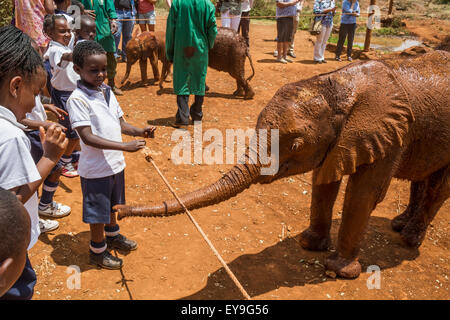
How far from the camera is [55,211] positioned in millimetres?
4863

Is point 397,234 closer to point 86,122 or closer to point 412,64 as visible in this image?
point 412,64

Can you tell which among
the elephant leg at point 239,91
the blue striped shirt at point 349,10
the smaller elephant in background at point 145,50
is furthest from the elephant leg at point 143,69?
the blue striped shirt at point 349,10

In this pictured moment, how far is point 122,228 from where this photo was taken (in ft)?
16.0

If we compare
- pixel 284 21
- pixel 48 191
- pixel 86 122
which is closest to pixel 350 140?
pixel 86 122

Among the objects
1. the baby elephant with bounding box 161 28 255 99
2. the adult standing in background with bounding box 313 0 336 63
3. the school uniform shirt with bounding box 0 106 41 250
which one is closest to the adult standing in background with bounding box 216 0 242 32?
the baby elephant with bounding box 161 28 255 99

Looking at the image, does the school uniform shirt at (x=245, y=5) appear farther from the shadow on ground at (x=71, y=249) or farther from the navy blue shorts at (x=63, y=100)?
the shadow on ground at (x=71, y=249)

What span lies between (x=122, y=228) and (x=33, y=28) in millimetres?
4125

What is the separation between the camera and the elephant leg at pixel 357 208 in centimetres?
377

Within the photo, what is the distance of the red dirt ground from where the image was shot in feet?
13.1

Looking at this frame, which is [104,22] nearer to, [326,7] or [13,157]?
[13,157]

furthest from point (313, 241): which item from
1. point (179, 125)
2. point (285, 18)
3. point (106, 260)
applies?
point (285, 18)

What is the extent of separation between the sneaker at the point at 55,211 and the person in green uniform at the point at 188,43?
3355 millimetres

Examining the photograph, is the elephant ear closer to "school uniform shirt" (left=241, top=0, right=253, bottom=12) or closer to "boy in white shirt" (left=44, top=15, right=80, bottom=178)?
"boy in white shirt" (left=44, top=15, right=80, bottom=178)

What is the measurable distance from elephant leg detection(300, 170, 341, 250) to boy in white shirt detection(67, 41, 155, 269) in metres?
1.97
